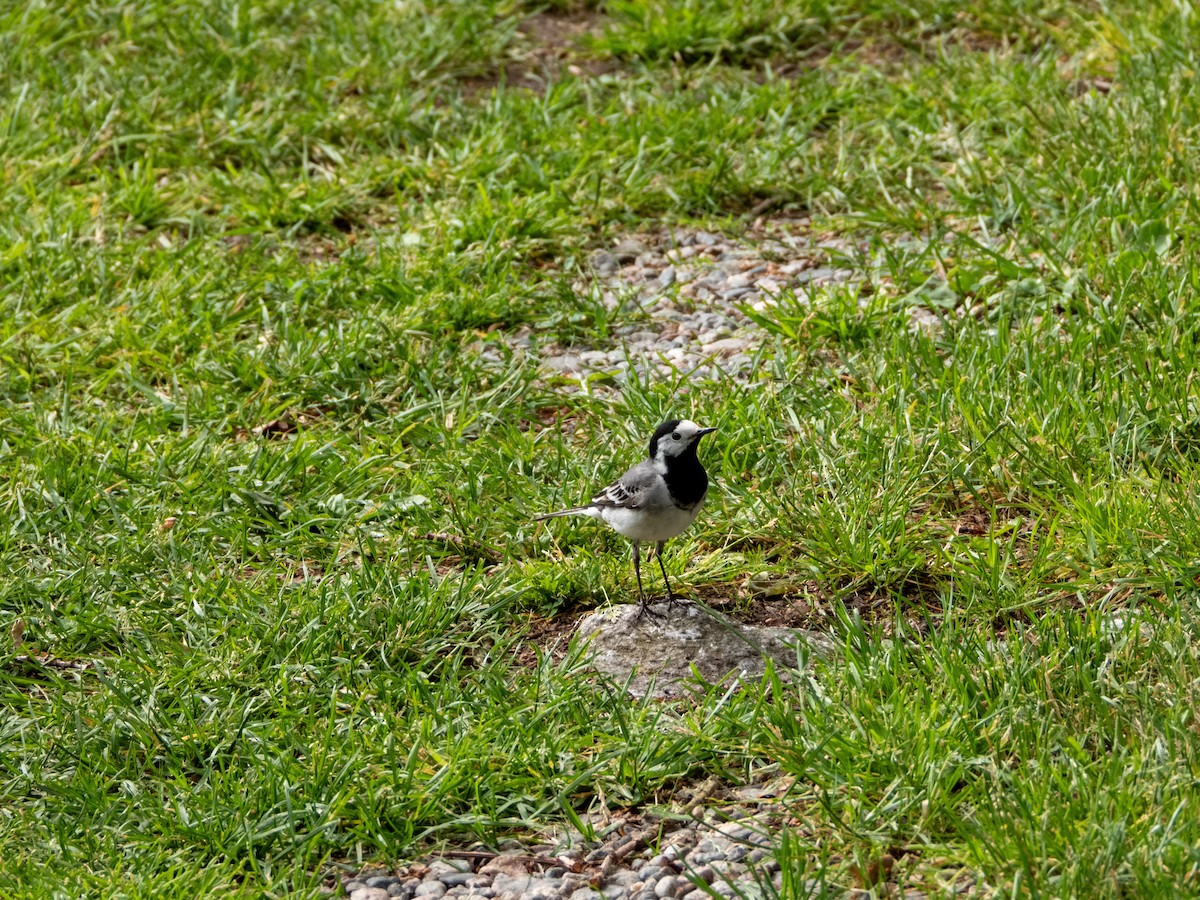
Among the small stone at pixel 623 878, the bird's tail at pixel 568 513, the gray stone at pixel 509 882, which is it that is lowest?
the small stone at pixel 623 878

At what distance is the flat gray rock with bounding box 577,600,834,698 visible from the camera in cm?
411

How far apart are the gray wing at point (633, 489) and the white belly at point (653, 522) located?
1.0 inches

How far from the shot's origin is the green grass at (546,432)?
355cm

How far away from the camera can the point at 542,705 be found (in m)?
3.93

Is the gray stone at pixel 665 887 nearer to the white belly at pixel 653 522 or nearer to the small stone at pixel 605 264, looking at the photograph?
the white belly at pixel 653 522

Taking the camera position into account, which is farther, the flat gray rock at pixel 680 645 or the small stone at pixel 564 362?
the small stone at pixel 564 362

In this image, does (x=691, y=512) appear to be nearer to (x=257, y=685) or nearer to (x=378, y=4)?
(x=257, y=685)

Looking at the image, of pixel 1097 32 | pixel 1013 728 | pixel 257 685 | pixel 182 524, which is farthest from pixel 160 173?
pixel 1013 728

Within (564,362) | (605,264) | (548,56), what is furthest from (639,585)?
(548,56)

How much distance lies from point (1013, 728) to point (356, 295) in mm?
3705

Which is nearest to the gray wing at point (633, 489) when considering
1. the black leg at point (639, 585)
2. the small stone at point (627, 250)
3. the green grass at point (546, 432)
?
the black leg at point (639, 585)

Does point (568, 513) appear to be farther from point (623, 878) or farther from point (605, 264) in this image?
point (605, 264)

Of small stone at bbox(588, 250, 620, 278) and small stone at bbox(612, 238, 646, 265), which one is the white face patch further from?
small stone at bbox(612, 238, 646, 265)

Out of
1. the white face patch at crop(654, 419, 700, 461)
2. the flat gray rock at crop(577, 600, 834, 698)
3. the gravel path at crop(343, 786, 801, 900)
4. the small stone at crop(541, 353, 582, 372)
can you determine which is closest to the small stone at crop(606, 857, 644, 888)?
the gravel path at crop(343, 786, 801, 900)
